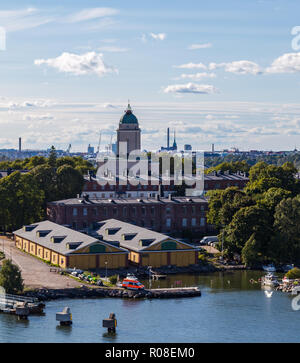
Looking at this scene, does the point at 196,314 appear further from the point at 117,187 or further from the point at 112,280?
the point at 117,187

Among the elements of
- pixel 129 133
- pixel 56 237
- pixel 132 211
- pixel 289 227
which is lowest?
pixel 56 237

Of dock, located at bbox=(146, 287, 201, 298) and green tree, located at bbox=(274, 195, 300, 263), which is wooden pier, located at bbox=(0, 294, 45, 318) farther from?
green tree, located at bbox=(274, 195, 300, 263)

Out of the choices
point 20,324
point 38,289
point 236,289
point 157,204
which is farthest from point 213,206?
point 20,324

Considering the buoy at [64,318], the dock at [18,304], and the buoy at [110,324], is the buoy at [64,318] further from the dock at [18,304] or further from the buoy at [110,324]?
the dock at [18,304]

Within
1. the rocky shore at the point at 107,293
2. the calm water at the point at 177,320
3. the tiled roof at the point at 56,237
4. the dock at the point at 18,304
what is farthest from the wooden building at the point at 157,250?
the dock at the point at 18,304

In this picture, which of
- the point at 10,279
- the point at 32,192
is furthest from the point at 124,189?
the point at 10,279

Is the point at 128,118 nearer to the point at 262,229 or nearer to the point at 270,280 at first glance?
the point at 262,229

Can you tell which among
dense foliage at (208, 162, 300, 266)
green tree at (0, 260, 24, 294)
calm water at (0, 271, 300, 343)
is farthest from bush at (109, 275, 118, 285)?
dense foliage at (208, 162, 300, 266)
